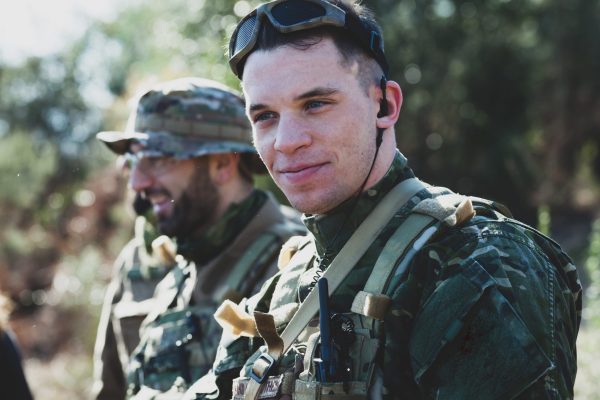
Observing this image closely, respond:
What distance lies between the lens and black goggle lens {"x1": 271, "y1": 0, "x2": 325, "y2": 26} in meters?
2.35

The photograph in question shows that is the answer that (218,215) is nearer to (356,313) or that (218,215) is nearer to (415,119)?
(356,313)

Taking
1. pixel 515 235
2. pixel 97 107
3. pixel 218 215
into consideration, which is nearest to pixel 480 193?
pixel 218 215

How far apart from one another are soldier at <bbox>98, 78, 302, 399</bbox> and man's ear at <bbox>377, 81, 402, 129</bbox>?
1696 mm

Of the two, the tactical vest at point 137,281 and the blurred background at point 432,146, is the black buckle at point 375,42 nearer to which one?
the tactical vest at point 137,281

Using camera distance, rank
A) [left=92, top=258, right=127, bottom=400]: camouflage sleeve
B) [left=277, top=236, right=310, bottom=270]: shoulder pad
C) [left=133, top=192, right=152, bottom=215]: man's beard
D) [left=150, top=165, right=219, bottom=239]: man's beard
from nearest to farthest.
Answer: [left=277, top=236, right=310, bottom=270]: shoulder pad < [left=150, top=165, right=219, bottom=239]: man's beard < [left=133, top=192, right=152, bottom=215]: man's beard < [left=92, top=258, right=127, bottom=400]: camouflage sleeve

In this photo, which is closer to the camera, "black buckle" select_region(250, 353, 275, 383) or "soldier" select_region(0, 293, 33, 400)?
"black buckle" select_region(250, 353, 275, 383)

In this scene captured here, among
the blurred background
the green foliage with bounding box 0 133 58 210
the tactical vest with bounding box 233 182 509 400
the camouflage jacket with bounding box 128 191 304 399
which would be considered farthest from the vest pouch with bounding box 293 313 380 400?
the green foliage with bounding box 0 133 58 210

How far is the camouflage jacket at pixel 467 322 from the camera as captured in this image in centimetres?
185

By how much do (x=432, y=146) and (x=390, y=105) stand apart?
12360 mm

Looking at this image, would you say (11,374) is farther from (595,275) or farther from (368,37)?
(595,275)

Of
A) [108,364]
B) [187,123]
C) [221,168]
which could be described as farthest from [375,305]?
[108,364]

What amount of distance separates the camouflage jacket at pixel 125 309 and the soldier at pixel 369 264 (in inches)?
87.0

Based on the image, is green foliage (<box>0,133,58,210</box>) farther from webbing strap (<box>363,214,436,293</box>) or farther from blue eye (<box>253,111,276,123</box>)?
webbing strap (<box>363,214,436,293</box>)

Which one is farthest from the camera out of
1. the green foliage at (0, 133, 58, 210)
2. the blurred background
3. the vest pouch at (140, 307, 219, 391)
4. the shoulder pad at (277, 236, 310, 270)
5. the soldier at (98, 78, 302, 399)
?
the green foliage at (0, 133, 58, 210)
